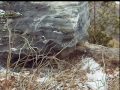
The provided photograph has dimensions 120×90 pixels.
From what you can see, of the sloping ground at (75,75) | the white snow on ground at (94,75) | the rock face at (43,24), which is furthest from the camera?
the rock face at (43,24)

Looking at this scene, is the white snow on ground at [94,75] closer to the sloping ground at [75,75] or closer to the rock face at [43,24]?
the sloping ground at [75,75]

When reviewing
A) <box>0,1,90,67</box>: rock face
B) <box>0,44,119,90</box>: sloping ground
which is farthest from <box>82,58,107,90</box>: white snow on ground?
<box>0,1,90,67</box>: rock face

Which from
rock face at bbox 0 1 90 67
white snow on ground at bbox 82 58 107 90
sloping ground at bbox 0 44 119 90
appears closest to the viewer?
sloping ground at bbox 0 44 119 90

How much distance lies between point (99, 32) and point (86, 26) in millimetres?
597

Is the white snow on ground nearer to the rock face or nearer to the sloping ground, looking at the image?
the sloping ground

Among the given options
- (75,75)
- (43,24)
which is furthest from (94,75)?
(43,24)

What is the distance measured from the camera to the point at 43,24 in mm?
3230

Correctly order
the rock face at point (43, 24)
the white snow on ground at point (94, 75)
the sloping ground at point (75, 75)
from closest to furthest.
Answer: the sloping ground at point (75, 75)
the white snow on ground at point (94, 75)
the rock face at point (43, 24)

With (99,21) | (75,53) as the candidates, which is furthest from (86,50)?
(99,21)

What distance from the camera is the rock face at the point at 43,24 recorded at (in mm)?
3123

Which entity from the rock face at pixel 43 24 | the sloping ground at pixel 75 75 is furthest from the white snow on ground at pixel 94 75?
the rock face at pixel 43 24

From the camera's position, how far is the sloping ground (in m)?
2.64

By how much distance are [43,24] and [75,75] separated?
56cm

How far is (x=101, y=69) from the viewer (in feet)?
10.6
